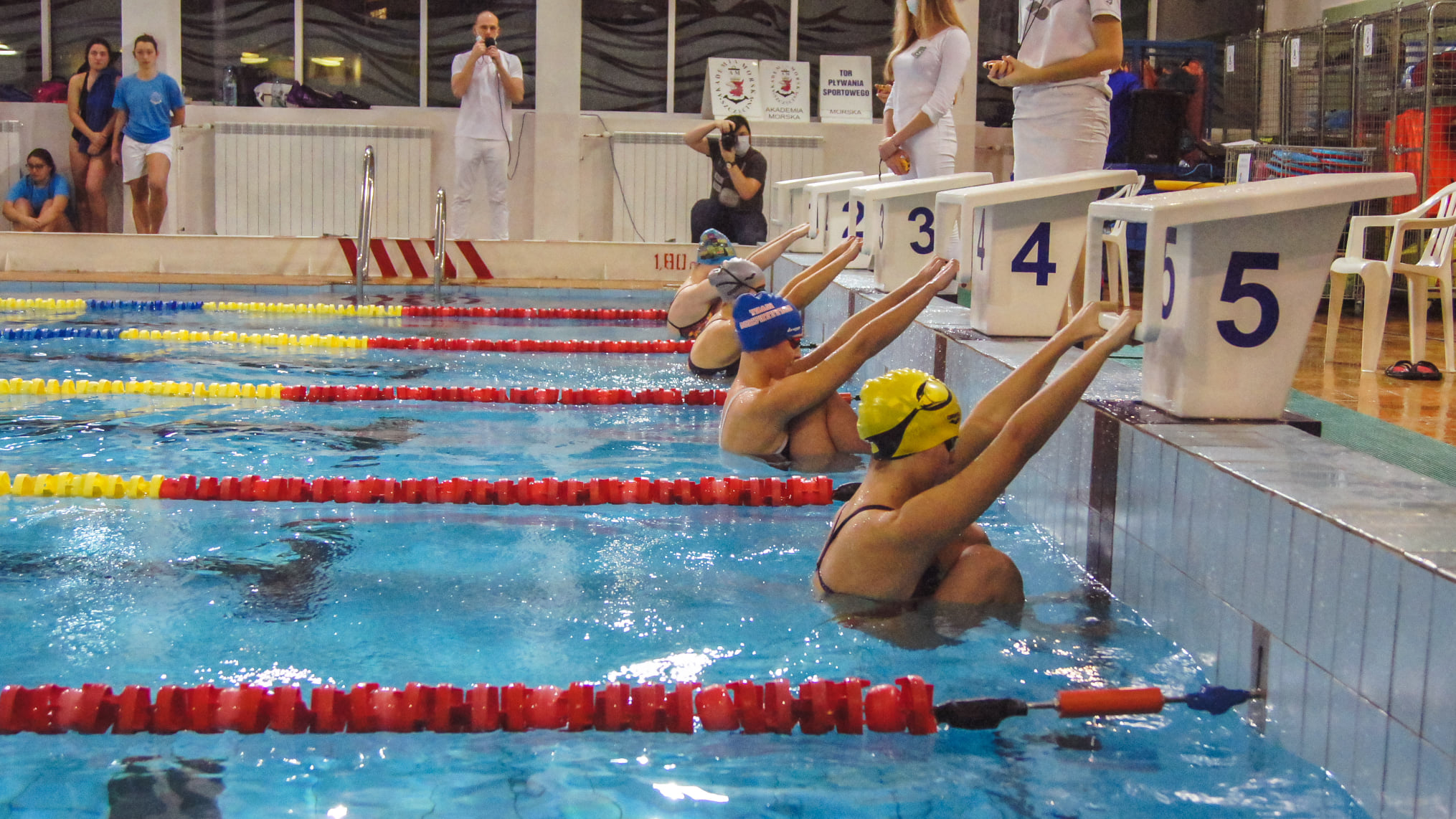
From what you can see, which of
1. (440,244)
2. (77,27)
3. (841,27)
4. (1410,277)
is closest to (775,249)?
(1410,277)

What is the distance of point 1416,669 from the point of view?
190 centimetres

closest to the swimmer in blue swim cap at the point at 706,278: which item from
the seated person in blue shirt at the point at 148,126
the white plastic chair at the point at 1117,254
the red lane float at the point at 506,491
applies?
the white plastic chair at the point at 1117,254

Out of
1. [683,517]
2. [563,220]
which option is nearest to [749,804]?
[683,517]

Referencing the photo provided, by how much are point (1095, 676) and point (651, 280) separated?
27.4 feet

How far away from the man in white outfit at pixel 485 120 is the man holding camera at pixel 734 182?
5.75 feet

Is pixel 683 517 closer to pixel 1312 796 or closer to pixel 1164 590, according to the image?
pixel 1164 590

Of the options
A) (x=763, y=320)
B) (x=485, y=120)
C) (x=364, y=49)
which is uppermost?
(x=364, y=49)

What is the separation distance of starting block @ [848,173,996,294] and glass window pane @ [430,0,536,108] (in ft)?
25.8

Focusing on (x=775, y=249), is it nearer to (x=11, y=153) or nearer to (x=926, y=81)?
(x=926, y=81)

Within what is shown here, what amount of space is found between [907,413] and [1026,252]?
84.8 inches

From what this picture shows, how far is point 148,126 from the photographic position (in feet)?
35.8

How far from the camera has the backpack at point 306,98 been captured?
12.8 m

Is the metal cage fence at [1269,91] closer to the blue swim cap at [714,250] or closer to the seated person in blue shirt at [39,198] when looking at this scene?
the blue swim cap at [714,250]

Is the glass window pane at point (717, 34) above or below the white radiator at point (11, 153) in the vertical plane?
above
